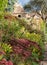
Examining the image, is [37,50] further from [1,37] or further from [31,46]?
[1,37]

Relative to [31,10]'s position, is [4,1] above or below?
above

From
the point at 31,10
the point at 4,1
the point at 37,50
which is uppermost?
the point at 4,1

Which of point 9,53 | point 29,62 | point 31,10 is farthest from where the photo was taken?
point 31,10

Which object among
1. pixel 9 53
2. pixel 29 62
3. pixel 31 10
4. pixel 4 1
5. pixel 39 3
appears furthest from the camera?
pixel 31 10

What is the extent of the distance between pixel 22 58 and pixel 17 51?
0.91 feet

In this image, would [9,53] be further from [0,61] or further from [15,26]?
[15,26]

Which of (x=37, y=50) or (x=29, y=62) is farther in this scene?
(x=37, y=50)

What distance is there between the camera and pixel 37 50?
506 inches

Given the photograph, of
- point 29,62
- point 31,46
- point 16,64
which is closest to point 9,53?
point 16,64

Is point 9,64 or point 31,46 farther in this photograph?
point 31,46

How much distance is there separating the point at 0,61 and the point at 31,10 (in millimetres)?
38270

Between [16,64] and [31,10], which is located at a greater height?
[16,64]

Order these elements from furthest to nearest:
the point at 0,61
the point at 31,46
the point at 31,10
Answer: the point at 31,10, the point at 31,46, the point at 0,61

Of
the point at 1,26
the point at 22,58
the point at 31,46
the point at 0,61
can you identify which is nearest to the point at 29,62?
the point at 22,58
